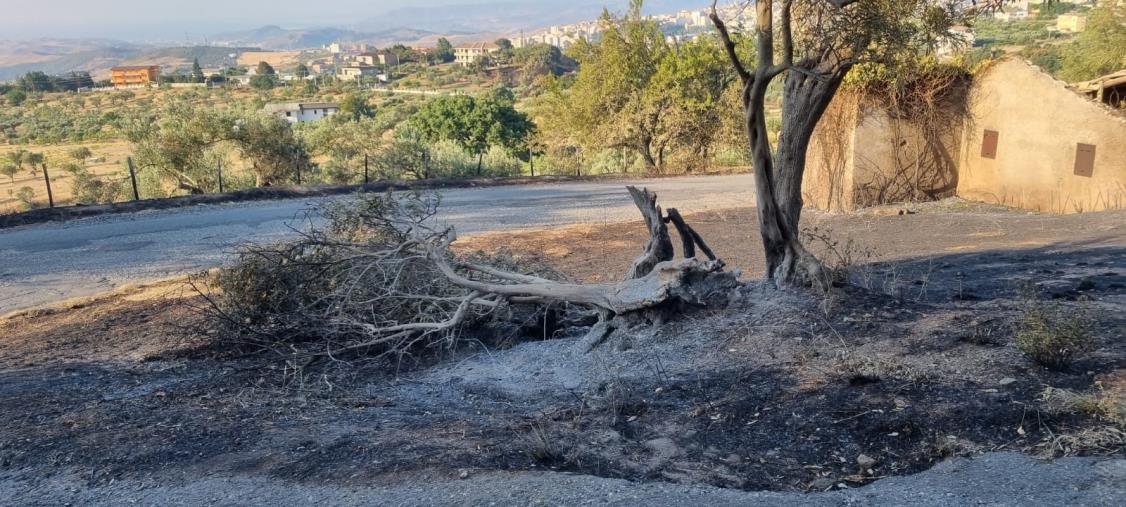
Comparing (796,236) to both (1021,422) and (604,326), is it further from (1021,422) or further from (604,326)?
(1021,422)

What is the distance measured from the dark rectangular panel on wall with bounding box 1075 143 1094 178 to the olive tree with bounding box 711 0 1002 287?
8479 millimetres

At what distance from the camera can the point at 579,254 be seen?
14.1 m

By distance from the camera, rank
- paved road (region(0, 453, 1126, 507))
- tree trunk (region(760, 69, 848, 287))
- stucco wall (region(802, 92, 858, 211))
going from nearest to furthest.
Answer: paved road (region(0, 453, 1126, 507)) → tree trunk (region(760, 69, 848, 287)) → stucco wall (region(802, 92, 858, 211))

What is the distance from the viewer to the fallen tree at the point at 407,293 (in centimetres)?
779

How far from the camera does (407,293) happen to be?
28.0ft

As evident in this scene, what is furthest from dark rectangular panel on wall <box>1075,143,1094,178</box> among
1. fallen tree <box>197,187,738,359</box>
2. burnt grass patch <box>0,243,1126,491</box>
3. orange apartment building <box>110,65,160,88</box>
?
orange apartment building <box>110,65,160,88</box>

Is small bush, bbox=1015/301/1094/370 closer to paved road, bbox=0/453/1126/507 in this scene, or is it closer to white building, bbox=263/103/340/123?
paved road, bbox=0/453/1126/507

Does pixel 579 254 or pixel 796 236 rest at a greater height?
pixel 796 236

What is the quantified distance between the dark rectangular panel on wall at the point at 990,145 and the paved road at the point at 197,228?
17.2 ft

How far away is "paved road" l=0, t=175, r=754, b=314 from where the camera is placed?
42.4 feet

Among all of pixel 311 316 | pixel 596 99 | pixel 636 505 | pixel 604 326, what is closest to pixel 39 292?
pixel 311 316

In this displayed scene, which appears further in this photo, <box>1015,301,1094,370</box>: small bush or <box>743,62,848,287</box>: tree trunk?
<box>743,62,848,287</box>: tree trunk

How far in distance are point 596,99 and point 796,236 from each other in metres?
21.1

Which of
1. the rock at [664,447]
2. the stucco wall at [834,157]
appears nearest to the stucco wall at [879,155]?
the stucco wall at [834,157]
